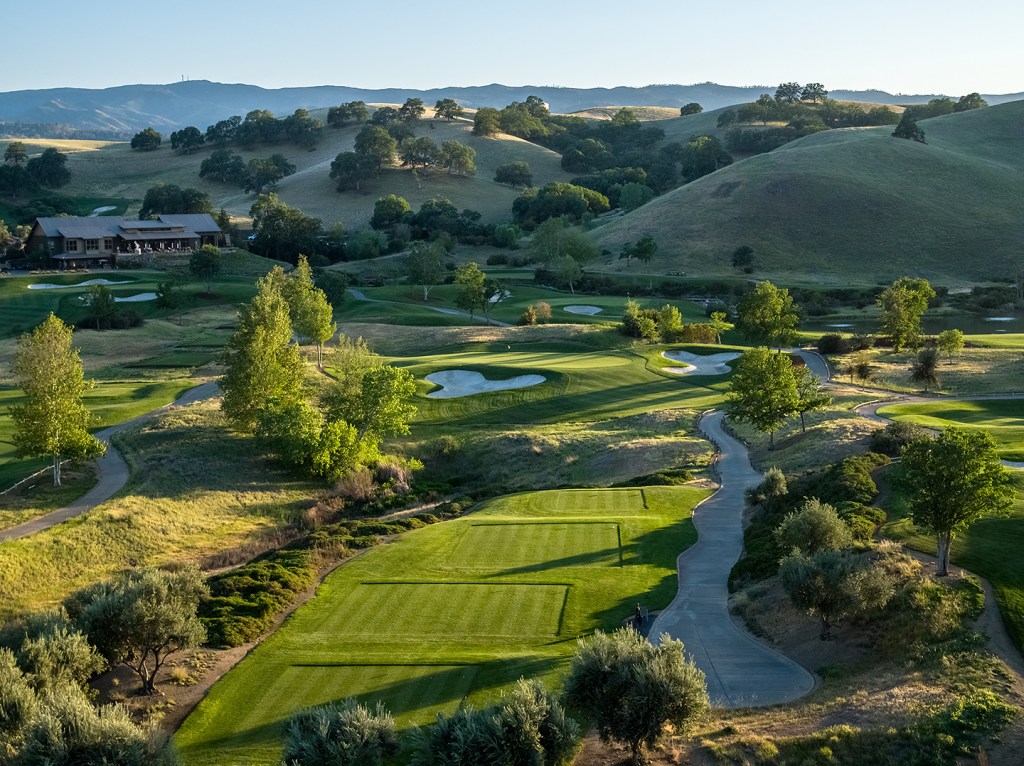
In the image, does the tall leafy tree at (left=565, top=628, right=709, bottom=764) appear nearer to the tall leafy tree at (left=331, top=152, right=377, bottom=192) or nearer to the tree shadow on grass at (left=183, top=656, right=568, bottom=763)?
the tree shadow on grass at (left=183, top=656, right=568, bottom=763)

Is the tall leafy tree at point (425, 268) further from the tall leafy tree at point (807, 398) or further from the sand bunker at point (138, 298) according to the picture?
the tall leafy tree at point (807, 398)

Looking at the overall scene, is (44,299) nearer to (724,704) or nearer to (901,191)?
(724,704)

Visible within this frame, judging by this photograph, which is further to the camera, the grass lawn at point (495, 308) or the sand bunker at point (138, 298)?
the sand bunker at point (138, 298)

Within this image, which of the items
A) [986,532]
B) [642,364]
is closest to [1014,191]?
[642,364]

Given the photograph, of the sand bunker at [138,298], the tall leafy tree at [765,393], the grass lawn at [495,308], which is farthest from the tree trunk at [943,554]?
the sand bunker at [138,298]

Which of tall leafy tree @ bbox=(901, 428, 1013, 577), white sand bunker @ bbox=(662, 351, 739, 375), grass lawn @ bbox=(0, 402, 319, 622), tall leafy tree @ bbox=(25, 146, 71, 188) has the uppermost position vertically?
tall leafy tree @ bbox=(25, 146, 71, 188)

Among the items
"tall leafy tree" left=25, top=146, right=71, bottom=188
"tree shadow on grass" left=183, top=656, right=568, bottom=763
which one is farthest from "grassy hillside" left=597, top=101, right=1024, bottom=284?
"tall leafy tree" left=25, top=146, right=71, bottom=188
